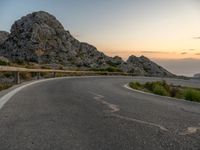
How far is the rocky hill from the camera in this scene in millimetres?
104375

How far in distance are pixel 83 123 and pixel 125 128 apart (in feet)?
3.14

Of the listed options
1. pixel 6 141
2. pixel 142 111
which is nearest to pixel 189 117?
pixel 142 111

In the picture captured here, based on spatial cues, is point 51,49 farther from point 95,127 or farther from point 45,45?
point 95,127

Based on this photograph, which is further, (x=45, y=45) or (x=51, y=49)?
(x=51, y=49)

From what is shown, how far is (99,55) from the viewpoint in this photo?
383 ft

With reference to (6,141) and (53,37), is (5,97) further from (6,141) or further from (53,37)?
(53,37)

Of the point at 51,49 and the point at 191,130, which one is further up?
the point at 51,49

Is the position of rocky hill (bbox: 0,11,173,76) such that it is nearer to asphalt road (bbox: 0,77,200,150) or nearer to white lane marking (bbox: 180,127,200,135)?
asphalt road (bbox: 0,77,200,150)

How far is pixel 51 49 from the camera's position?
361 feet

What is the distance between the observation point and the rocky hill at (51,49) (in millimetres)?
104375

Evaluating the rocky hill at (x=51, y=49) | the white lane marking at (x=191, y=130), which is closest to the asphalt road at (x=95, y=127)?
the white lane marking at (x=191, y=130)

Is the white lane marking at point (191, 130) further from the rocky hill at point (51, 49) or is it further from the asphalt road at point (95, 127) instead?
the rocky hill at point (51, 49)

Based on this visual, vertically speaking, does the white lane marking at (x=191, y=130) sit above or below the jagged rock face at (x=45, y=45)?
below

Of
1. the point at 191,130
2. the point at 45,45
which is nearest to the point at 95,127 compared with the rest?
the point at 191,130
